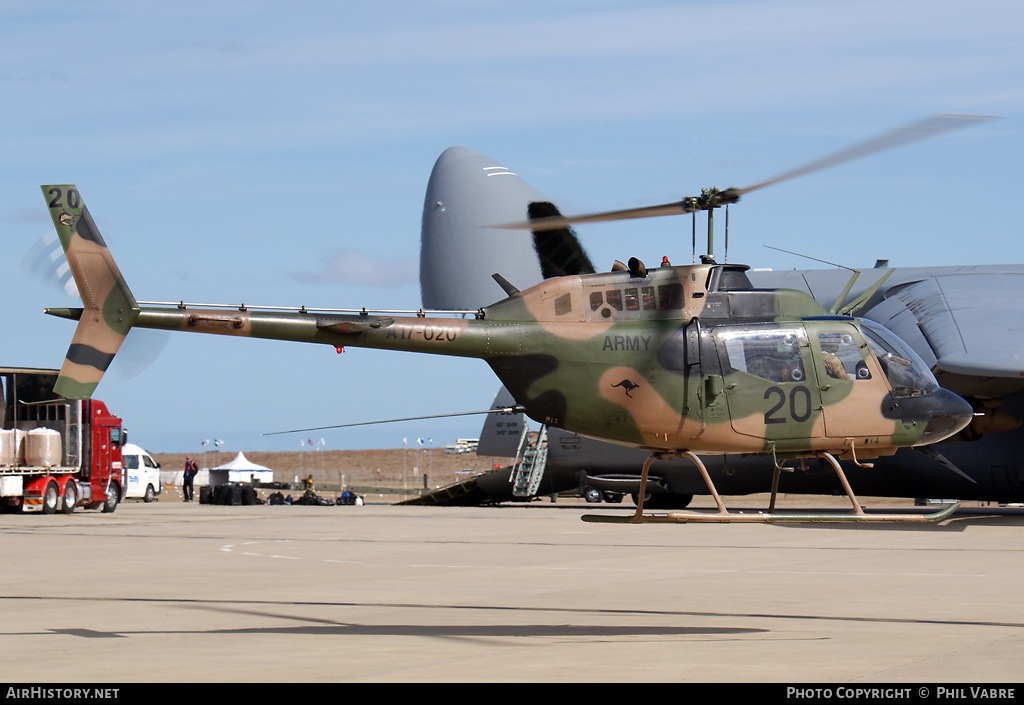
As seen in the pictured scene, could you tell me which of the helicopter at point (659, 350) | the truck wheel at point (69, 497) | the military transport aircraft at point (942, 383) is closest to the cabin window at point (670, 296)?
the helicopter at point (659, 350)

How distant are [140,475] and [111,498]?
17528 millimetres

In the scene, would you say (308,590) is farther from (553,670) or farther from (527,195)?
(527,195)

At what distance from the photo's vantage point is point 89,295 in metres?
13.0

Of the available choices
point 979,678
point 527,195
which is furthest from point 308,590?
point 527,195

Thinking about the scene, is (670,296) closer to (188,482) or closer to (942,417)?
(942,417)

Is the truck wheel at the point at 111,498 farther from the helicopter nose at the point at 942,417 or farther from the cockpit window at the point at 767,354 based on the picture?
the helicopter nose at the point at 942,417

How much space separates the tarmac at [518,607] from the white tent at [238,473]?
3091cm

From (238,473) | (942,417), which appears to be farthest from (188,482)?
(942,417)

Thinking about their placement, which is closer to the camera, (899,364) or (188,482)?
(899,364)

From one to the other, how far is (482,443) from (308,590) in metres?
29.0

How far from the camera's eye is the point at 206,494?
49.0 m

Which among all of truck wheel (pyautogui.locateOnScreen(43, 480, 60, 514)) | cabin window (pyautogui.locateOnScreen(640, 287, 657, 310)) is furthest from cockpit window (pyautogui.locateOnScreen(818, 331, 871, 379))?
truck wheel (pyautogui.locateOnScreen(43, 480, 60, 514))

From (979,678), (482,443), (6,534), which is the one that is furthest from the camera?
(482,443)

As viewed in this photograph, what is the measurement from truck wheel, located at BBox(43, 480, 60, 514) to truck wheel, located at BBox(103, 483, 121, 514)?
6.69ft
